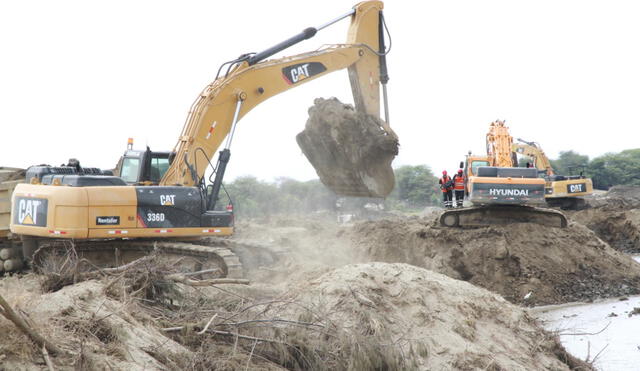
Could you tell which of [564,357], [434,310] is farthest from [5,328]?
[564,357]

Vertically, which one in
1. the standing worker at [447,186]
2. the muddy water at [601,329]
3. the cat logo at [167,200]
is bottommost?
the muddy water at [601,329]

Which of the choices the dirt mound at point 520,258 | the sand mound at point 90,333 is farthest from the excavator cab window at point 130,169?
the sand mound at point 90,333

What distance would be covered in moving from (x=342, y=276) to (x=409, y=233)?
7.77 metres

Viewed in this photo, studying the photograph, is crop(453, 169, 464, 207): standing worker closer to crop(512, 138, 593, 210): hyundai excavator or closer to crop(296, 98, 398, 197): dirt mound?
crop(296, 98, 398, 197): dirt mound

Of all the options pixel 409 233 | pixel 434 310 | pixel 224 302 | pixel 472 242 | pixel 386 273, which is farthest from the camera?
pixel 409 233

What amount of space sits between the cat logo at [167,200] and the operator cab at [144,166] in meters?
1.15

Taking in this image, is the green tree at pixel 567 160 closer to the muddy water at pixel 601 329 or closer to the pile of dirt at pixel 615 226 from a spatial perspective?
the pile of dirt at pixel 615 226

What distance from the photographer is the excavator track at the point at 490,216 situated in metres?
15.5

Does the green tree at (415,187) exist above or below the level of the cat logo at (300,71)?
below

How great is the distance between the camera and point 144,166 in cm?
1174

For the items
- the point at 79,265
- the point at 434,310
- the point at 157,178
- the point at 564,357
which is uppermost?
the point at 157,178

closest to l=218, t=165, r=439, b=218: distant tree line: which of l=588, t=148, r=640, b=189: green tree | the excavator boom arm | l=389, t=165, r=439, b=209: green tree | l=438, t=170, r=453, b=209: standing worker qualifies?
l=389, t=165, r=439, b=209: green tree

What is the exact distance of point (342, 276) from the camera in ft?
23.8

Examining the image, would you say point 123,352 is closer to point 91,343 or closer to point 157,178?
point 91,343
